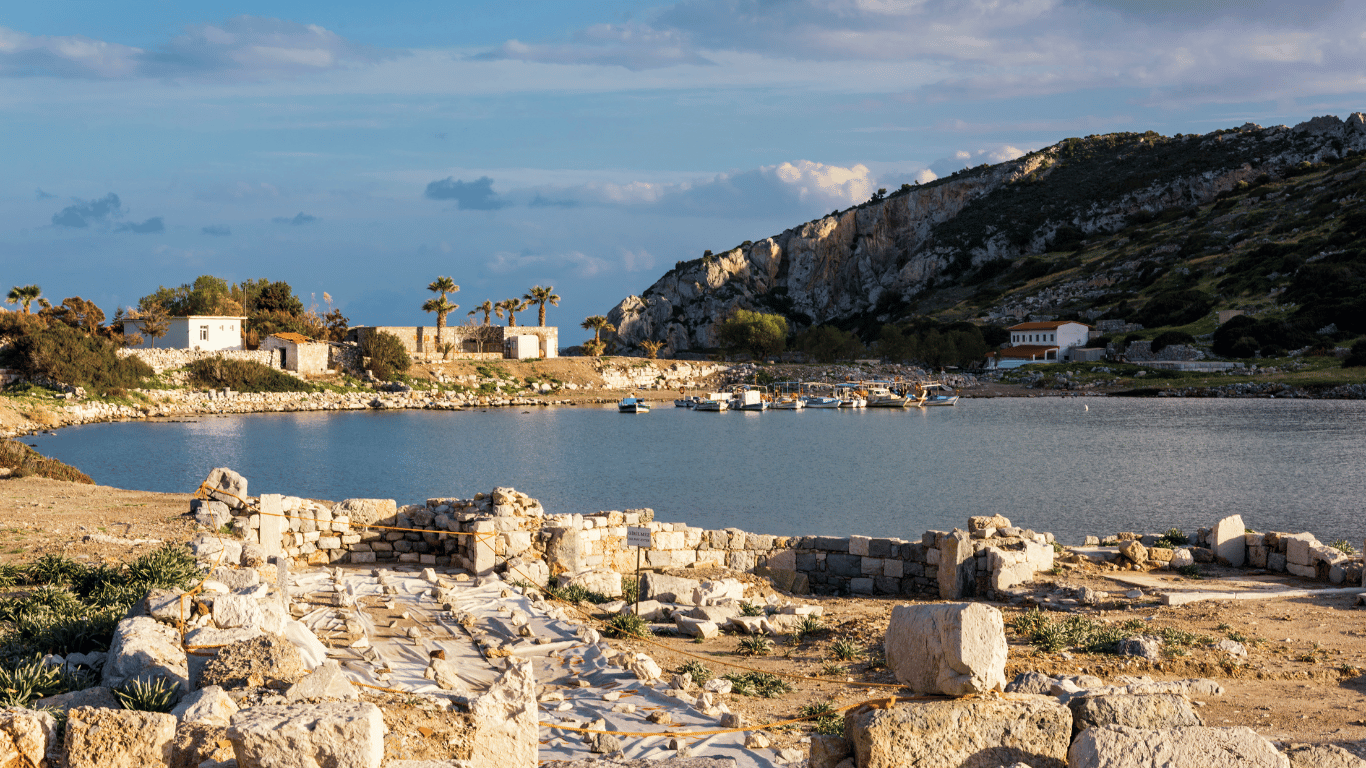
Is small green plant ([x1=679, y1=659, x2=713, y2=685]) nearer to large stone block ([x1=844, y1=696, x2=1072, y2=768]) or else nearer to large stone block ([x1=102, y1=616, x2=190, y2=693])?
large stone block ([x1=844, y1=696, x2=1072, y2=768])

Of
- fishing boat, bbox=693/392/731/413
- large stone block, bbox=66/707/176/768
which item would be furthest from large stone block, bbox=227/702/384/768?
fishing boat, bbox=693/392/731/413

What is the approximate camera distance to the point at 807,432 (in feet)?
195

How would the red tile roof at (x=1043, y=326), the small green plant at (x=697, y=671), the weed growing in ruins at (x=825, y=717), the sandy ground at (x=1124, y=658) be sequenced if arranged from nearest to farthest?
1. the weed growing in ruins at (x=825, y=717)
2. the sandy ground at (x=1124, y=658)
3. the small green plant at (x=697, y=671)
4. the red tile roof at (x=1043, y=326)

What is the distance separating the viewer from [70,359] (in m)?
60.4

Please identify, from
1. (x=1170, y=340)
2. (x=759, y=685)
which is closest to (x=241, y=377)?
(x=759, y=685)

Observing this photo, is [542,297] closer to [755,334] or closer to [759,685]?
[755,334]

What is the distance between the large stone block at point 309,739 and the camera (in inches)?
194

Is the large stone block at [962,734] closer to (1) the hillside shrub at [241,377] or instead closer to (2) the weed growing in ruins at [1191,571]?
(2) the weed growing in ruins at [1191,571]

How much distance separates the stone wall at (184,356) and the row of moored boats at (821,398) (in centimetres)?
2745

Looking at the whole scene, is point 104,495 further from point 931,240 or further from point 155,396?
point 931,240

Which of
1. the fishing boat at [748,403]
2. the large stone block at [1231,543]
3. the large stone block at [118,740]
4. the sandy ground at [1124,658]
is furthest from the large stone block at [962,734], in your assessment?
the fishing boat at [748,403]

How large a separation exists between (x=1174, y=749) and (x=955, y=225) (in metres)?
145

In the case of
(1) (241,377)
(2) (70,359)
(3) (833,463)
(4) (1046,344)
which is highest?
(4) (1046,344)

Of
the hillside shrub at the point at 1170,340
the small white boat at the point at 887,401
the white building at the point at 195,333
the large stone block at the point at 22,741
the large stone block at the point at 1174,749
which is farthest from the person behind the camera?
the hillside shrub at the point at 1170,340
